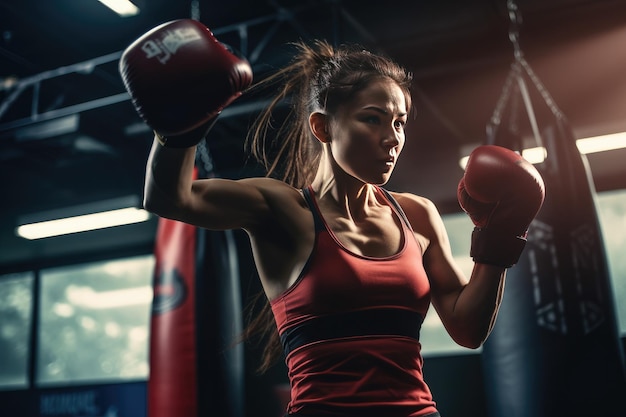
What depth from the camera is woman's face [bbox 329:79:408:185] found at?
1245 millimetres

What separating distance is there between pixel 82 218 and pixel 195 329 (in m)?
4.28

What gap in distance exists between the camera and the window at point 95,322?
6965mm

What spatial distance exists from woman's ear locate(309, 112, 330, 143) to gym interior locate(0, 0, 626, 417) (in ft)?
1.31

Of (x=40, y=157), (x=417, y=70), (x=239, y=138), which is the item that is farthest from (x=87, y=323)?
(x=417, y=70)

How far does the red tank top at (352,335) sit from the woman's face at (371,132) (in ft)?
0.48

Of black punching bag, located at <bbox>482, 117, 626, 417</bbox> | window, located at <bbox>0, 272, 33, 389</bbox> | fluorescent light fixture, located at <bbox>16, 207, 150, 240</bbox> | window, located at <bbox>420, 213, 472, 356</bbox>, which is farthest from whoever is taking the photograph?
window, located at <bbox>0, 272, 33, 389</bbox>

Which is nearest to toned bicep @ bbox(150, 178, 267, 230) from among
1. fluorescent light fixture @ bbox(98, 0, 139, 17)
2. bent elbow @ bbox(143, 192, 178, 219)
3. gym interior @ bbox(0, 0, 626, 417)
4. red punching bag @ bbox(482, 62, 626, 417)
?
bent elbow @ bbox(143, 192, 178, 219)

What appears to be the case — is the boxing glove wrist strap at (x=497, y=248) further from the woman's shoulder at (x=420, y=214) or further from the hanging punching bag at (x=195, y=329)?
the hanging punching bag at (x=195, y=329)

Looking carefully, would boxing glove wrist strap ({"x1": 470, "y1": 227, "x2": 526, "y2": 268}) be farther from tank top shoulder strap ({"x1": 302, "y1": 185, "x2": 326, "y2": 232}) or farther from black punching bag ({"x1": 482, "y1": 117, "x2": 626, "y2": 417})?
black punching bag ({"x1": 482, "y1": 117, "x2": 626, "y2": 417})

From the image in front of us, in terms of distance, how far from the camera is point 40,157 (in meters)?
→ 5.70

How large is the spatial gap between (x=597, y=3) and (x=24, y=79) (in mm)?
3931

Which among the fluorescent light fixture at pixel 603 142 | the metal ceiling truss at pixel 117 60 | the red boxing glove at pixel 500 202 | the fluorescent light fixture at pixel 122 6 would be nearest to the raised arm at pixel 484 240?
the red boxing glove at pixel 500 202

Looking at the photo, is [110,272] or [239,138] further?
[110,272]

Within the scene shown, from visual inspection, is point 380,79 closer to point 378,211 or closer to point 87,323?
point 378,211
